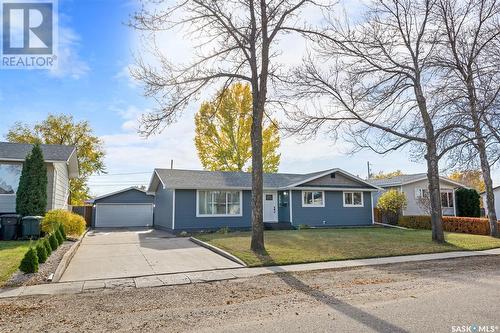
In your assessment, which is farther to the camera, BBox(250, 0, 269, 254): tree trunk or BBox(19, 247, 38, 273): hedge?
BBox(250, 0, 269, 254): tree trunk

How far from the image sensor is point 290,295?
6.54m

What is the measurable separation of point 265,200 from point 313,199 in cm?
309

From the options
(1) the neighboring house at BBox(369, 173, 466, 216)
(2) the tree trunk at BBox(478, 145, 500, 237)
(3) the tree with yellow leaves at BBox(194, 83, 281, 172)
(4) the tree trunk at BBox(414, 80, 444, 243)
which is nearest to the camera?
(4) the tree trunk at BBox(414, 80, 444, 243)

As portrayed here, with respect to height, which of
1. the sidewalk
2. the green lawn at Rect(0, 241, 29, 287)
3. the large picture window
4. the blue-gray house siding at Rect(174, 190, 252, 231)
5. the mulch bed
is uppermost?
the large picture window

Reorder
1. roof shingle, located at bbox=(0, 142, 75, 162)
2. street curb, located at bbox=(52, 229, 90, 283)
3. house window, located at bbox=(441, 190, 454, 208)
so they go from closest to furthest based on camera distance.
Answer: street curb, located at bbox=(52, 229, 90, 283), roof shingle, located at bbox=(0, 142, 75, 162), house window, located at bbox=(441, 190, 454, 208)

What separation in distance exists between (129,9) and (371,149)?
10952 mm

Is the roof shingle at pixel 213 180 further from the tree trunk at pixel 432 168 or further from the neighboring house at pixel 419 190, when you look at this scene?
the neighboring house at pixel 419 190

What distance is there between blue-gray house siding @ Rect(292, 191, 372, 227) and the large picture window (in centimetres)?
1471

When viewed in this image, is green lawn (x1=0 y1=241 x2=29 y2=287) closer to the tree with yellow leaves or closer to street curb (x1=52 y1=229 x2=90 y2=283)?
street curb (x1=52 y1=229 x2=90 y2=283)

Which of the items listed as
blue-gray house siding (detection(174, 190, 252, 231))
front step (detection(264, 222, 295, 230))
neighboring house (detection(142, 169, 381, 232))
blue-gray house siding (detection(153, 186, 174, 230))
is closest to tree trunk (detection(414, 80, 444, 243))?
neighboring house (detection(142, 169, 381, 232))

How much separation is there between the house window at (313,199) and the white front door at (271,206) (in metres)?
1.91

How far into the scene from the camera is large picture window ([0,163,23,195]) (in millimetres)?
15930

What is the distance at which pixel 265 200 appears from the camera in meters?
22.7

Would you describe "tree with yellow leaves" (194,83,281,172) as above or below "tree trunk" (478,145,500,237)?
above
